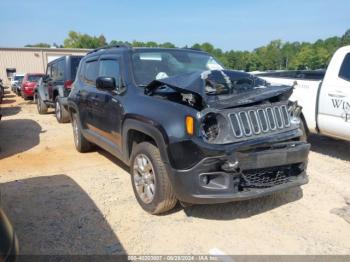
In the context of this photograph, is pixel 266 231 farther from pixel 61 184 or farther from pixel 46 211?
pixel 61 184

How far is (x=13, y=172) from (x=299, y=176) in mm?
4484

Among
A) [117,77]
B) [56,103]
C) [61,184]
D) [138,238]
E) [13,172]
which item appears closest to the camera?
[138,238]

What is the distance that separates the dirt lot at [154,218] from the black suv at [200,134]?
1.23 ft

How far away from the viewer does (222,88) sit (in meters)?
3.80

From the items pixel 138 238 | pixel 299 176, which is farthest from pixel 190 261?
pixel 299 176

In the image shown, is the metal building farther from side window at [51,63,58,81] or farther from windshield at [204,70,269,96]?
windshield at [204,70,269,96]

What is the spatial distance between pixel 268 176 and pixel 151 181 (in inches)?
49.8

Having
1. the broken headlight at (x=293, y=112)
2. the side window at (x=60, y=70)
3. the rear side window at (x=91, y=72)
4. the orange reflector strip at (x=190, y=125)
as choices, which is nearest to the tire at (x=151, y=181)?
the orange reflector strip at (x=190, y=125)

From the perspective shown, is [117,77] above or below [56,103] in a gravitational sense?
above

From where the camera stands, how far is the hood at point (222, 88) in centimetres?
341

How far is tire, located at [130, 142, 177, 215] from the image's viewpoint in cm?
358

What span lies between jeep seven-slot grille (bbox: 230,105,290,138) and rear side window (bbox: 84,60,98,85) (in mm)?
2979

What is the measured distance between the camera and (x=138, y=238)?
3.43m

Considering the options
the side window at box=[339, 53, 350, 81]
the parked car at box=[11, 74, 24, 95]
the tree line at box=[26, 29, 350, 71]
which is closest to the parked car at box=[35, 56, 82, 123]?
the side window at box=[339, 53, 350, 81]
